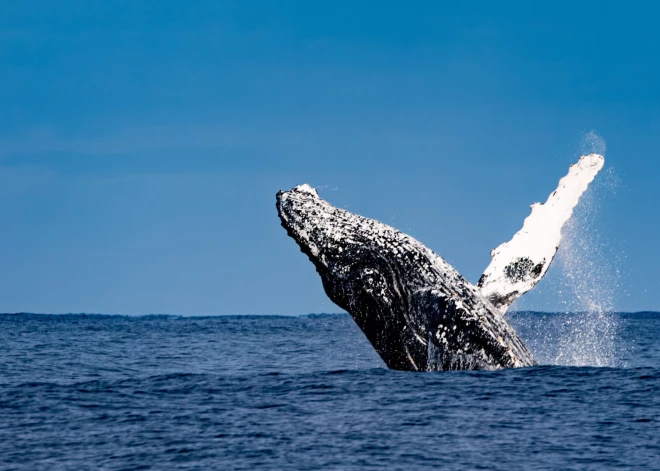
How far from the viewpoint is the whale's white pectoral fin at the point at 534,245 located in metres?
11.0

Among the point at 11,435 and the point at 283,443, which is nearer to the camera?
the point at 283,443

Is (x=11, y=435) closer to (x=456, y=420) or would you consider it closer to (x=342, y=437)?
(x=342, y=437)

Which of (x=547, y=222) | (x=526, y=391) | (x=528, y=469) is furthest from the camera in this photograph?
(x=547, y=222)

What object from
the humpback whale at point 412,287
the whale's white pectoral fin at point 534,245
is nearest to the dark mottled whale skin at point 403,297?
the humpback whale at point 412,287

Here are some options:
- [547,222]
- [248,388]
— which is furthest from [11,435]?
[547,222]

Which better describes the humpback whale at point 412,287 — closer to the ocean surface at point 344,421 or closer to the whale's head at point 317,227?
the whale's head at point 317,227

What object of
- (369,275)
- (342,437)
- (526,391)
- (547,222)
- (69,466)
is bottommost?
(69,466)

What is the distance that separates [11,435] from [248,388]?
307cm

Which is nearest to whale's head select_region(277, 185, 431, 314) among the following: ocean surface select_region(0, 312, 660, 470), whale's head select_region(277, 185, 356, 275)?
whale's head select_region(277, 185, 356, 275)

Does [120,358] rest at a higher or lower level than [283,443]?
higher

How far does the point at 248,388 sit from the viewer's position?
10477mm

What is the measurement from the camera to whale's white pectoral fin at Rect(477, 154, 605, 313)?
11.0m

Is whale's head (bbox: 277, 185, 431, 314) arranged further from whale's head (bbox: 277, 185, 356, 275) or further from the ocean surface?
the ocean surface

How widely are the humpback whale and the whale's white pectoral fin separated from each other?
1cm
